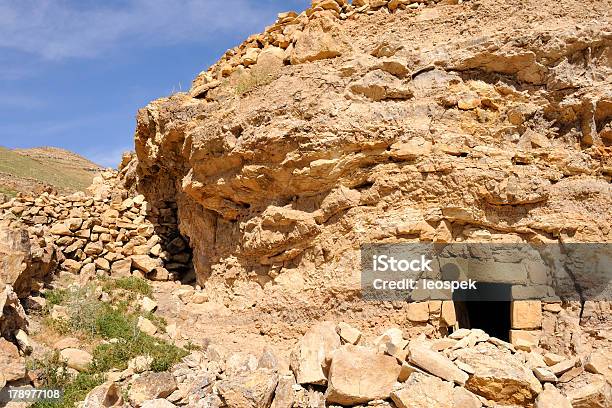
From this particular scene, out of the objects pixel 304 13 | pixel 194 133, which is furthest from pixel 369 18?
pixel 194 133

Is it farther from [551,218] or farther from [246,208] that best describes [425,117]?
[246,208]

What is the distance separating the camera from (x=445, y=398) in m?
4.38

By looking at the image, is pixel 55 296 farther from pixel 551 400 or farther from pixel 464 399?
pixel 551 400

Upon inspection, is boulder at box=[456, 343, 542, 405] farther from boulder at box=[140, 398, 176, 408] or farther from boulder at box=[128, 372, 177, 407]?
boulder at box=[128, 372, 177, 407]

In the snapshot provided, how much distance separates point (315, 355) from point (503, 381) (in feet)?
5.82

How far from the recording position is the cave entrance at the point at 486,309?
5.89 meters

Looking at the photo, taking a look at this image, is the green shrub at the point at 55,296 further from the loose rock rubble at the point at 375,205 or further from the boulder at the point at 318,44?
the boulder at the point at 318,44

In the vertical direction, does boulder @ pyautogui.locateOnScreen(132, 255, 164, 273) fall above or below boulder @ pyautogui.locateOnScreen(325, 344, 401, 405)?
above

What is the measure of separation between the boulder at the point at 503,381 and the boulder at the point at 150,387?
2.82 metres

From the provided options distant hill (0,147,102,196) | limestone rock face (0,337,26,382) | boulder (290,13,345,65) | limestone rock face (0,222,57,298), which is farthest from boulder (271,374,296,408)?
distant hill (0,147,102,196)

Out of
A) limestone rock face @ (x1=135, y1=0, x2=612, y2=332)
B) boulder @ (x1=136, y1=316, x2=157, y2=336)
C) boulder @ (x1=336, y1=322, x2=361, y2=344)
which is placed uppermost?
limestone rock face @ (x1=135, y1=0, x2=612, y2=332)

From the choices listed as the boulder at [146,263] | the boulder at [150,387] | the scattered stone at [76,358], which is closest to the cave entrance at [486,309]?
the boulder at [150,387]

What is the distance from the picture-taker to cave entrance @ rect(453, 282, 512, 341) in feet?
19.3
